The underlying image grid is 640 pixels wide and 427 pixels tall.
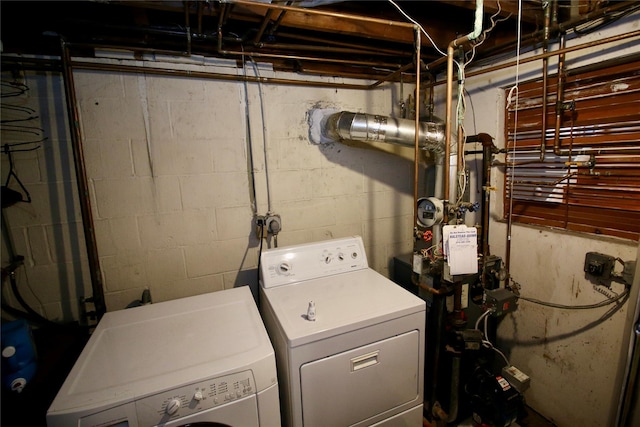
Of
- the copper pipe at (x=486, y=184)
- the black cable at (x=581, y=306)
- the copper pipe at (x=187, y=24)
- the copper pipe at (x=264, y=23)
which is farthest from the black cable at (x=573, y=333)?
the copper pipe at (x=187, y=24)

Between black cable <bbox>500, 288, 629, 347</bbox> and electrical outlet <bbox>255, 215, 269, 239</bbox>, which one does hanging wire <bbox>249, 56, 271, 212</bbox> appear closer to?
electrical outlet <bbox>255, 215, 269, 239</bbox>

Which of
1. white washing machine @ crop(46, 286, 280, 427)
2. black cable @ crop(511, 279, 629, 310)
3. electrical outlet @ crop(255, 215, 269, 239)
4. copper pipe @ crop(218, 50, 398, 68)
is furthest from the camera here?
electrical outlet @ crop(255, 215, 269, 239)

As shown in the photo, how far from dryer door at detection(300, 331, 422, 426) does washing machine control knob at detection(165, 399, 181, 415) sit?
45 centimetres

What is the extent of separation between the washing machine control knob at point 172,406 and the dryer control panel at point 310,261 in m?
0.72

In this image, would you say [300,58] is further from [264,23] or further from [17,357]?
[17,357]

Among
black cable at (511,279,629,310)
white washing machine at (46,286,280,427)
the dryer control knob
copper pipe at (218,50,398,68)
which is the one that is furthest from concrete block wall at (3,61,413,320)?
black cable at (511,279,629,310)

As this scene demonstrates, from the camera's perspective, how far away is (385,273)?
2404 mm

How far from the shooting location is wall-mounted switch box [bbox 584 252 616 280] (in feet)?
4.80

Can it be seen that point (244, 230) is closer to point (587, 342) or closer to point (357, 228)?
point (357, 228)

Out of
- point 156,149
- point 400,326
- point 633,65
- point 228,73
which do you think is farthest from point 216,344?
point 633,65

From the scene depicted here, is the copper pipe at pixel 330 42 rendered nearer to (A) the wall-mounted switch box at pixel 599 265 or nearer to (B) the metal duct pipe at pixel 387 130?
(B) the metal duct pipe at pixel 387 130

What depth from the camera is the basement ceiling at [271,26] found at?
1355 millimetres

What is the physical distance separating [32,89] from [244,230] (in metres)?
1.27

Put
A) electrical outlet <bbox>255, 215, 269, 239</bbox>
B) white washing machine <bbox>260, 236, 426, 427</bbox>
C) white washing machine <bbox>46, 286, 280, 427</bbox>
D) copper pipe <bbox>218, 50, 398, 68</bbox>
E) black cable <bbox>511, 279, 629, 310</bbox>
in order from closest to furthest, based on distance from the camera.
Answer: white washing machine <bbox>46, 286, 280, 427</bbox> → white washing machine <bbox>260, 236, 426, 427</bbox> → black cable <bbox>511, 279, 629, 310</bbox> → copper pipe <bbox>218, 50, 398, 68</bbox> → electrical outlet <bbox>255, 215, 269, 239</bbox>
